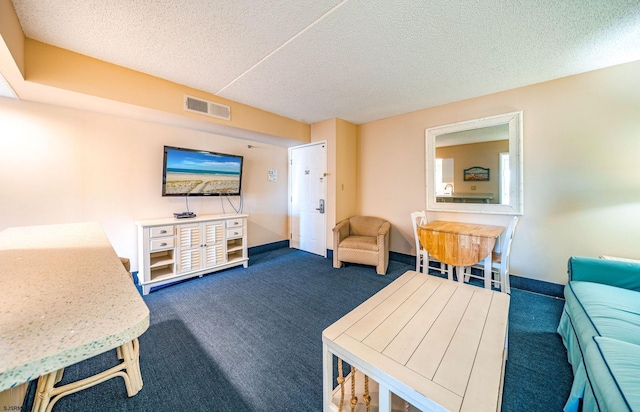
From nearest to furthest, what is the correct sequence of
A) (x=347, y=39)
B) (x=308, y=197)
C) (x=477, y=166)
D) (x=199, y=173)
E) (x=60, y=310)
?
(x=60, y=310) < (x=347, y=39) < (x=477, y=166) < (x=199, y=173) < (x=308, y=197)

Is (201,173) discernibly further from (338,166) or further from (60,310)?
(60,310)

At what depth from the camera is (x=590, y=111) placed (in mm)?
2428

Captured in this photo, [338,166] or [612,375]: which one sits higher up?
[338,166]

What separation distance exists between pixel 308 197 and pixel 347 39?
2.86m

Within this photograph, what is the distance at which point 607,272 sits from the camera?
71.4 inches

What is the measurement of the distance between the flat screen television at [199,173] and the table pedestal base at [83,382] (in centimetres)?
220

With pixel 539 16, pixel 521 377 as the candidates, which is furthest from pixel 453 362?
pixel 539 16

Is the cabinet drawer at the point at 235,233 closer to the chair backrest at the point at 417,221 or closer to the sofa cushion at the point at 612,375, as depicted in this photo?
the chair backrest at the point at 417,221

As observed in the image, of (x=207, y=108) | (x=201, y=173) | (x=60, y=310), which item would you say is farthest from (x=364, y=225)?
(x=60, y=310)

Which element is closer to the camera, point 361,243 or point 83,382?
point 83,382

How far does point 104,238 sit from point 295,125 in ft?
10.7

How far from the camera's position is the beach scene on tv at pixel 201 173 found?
3.12 m

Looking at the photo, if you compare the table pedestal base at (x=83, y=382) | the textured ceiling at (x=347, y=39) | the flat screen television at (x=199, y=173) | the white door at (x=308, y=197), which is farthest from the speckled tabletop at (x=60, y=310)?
the white door at (x=308, y=197)

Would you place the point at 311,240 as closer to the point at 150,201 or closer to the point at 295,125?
the point at 295,125
